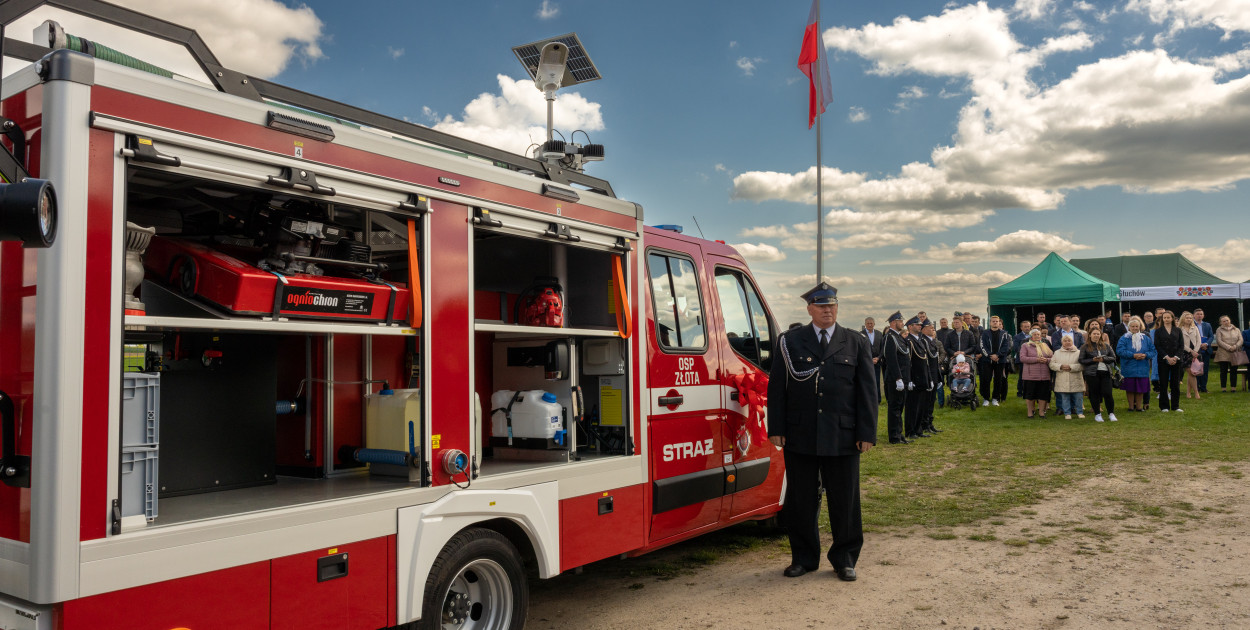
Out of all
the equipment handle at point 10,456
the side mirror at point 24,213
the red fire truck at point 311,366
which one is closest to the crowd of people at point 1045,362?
the red fire truck at point 311,366

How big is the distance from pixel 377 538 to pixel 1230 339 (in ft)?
60.4

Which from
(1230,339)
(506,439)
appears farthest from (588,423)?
(1230,339)

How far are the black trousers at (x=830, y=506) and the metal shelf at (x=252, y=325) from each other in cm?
329

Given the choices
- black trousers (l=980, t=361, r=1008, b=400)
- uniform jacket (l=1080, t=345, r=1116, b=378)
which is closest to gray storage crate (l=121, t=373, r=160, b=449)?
uniform jacket (l=1080, t=345, r=1116, b=378)

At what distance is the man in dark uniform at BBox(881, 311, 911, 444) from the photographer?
497 inches

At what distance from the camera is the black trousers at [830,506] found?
582 centimetres

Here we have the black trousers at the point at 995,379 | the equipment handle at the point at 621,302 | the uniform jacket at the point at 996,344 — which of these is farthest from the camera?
the black trousers at the point at 995,379

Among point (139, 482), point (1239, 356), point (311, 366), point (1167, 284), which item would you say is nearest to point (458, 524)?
point (311, 366)

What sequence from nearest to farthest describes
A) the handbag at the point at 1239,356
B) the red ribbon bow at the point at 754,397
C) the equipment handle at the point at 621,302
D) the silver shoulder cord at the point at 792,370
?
1. the equipment handle at the point at 621,302
2. the silver shoulder cord at the point at 792,370
3. the red ribbon bow at the point at 754,397
4. the handbag at the point at 1239,356

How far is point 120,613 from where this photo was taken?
8.86 feet

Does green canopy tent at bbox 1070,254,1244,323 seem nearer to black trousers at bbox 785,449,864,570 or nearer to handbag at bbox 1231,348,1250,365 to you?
handbag at bbox 1231,348,1250,365

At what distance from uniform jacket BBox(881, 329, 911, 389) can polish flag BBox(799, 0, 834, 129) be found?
359 cm

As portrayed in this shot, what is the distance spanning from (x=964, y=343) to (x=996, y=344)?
32.0 inches

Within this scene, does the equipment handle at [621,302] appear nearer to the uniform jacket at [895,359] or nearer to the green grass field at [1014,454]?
the green grass field at [1014,454]
